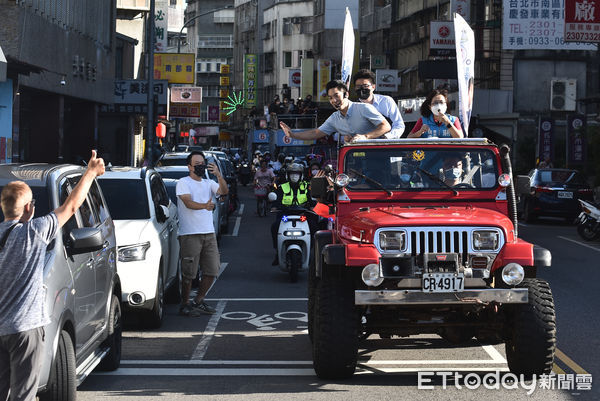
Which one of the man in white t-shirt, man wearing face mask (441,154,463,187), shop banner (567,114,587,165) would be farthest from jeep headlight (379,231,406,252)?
shop banner (567,114,587,165)

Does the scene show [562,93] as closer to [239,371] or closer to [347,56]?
[347,56]

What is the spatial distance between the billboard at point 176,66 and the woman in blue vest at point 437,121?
43.8 metres

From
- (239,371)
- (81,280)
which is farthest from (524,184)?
(81,280)

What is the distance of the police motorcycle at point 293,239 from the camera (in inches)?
643

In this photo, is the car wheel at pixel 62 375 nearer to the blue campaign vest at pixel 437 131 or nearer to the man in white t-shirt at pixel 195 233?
the blue campaign vest at pixel 437 131

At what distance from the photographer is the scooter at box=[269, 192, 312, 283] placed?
1631cm

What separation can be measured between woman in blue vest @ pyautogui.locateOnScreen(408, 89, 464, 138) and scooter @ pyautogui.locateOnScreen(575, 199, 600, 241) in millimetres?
14832

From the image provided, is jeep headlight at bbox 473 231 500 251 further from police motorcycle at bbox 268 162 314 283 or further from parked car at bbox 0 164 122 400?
police motorcycle at bbox 268 162 314 283

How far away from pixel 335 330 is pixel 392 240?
0.82 m

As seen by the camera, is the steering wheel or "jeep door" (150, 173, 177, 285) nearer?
the steering wheel

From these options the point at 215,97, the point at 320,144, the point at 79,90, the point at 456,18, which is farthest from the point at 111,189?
the point at 215,97

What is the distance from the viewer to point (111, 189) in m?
13.0

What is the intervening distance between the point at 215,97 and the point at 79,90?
114 meters
